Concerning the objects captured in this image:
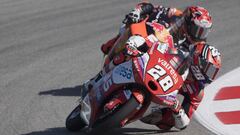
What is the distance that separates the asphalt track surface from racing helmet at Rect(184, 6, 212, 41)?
1.35 metres

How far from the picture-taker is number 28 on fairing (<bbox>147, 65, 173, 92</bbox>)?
792cm

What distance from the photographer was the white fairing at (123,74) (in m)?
7.99

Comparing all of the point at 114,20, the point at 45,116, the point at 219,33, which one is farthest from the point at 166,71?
the point at 114,20

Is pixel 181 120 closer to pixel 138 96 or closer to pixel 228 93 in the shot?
pixel 138 96

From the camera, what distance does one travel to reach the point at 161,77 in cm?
793

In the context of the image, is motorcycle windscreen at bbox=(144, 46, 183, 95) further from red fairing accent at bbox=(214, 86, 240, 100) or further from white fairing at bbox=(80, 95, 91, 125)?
red fairing accent at bbox=(214, 86, 240, 100)

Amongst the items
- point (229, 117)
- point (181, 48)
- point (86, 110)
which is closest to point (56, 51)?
point (181, 48)

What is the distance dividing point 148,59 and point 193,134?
5.55ft

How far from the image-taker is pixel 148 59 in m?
8.11

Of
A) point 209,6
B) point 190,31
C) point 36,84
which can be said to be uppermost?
point 190,31

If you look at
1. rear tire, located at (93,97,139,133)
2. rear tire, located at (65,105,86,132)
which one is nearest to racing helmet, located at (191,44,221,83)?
rear tire, located at (93,97,139,133)

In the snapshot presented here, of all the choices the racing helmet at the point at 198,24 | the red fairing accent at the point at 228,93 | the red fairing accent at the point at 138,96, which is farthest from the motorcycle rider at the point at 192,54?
the red fairing accent at the point at 228,93

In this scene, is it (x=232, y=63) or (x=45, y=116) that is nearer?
(x=45, y=116)

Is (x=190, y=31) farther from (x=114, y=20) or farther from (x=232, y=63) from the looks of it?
(x=114, y=20)
